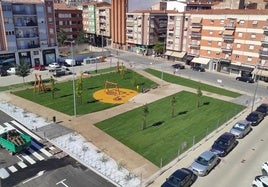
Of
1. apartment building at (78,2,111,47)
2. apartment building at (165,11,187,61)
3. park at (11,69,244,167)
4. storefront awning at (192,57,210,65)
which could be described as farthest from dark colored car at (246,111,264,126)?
apartment building at (78,2,111,47)

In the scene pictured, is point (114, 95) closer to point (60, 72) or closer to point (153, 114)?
point (153, 114)

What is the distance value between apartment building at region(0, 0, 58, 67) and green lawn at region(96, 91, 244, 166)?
1676 inches

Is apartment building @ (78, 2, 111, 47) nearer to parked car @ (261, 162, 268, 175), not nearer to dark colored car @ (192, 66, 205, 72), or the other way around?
dark colored car @ (192, 66, 205, 72)

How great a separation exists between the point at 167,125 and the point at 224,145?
9.45 meters

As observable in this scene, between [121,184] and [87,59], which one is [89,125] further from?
[87,59]

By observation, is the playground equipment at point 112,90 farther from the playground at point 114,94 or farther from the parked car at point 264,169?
the parked car at point 264,169

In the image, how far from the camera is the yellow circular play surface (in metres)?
49.9

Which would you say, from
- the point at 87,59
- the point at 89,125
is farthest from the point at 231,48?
the point at 89,125

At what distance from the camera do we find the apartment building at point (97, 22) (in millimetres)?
110125

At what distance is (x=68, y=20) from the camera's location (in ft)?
354

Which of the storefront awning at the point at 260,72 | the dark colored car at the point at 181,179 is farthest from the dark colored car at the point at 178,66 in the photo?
the dark colored car at the point at 181,179

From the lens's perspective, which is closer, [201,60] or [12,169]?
[12,169]

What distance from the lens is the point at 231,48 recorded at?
68.3m

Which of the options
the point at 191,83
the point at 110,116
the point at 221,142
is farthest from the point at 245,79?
the point at 110,116
